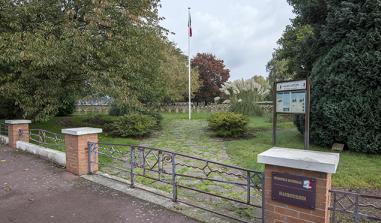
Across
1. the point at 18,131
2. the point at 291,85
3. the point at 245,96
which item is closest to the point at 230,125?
the point at 291,85

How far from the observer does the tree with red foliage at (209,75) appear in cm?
3809

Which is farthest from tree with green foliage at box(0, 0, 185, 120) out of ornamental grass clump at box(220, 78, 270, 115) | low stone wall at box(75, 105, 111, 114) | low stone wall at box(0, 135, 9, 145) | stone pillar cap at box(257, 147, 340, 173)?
low stone wall at box(75, 105, 111, 114)

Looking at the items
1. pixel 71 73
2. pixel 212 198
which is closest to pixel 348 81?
pixel 212 198

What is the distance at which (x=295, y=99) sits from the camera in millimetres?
4742

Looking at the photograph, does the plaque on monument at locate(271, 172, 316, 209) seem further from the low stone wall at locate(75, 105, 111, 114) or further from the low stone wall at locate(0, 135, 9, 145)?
the low stone wall at locate(75, 105, 111, 114)

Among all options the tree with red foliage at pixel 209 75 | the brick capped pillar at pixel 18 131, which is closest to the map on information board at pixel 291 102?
the brick capped pillar at pixel 18 131

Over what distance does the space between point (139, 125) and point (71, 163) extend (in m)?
5.22

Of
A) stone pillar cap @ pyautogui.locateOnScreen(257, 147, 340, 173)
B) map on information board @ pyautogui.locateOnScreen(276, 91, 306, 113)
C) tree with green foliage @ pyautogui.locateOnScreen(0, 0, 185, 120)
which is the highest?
tree with green foliage @ pyautogui.locateOnScreen(0, 0, 185, 120)

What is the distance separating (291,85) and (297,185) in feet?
7.74

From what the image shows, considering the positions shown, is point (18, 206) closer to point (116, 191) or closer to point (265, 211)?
point (116, 191)

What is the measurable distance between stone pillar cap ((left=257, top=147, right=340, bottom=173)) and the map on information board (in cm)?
174

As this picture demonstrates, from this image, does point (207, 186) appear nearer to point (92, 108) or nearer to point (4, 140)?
point (4, 140)

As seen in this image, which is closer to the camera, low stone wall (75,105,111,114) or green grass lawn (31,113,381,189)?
green grass lawn (31,113,381,189)

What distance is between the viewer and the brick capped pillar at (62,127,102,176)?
5.28 m
